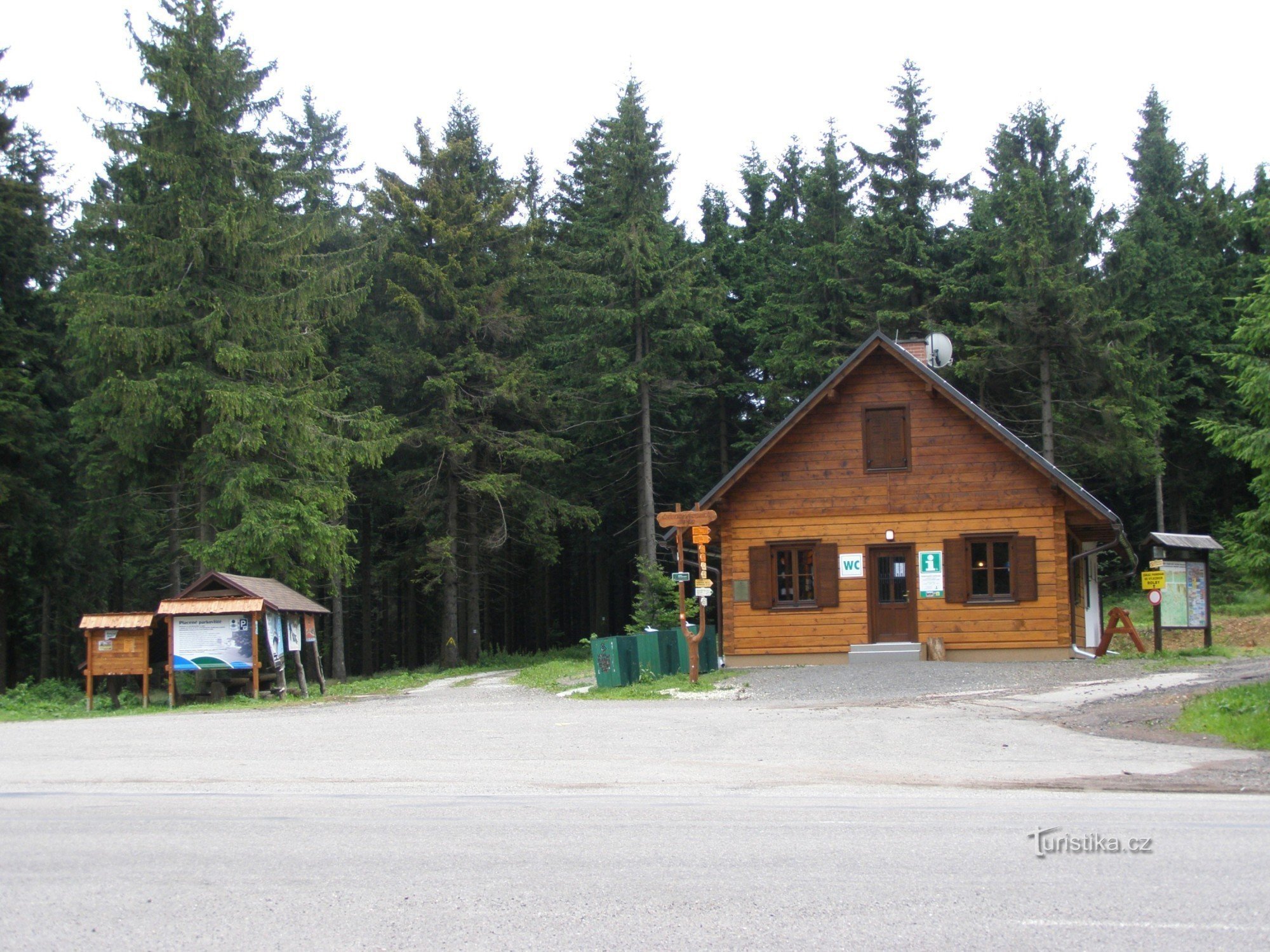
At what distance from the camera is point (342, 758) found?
1349 cm

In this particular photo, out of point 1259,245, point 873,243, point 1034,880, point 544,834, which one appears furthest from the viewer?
point 1259,245

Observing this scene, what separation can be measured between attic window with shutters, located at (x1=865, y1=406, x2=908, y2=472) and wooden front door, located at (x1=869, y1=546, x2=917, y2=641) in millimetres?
1926

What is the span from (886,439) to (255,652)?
14.7 meters

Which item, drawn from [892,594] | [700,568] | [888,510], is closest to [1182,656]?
[892,594]

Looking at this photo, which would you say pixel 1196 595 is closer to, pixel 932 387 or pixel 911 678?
pixel 932 387

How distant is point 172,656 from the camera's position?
77.7 feet

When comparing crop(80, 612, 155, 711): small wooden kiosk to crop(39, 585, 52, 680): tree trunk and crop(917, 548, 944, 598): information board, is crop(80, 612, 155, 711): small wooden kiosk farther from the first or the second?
crop(39, 585, 52, 680): tree trunk

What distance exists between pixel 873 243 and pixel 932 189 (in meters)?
3.24

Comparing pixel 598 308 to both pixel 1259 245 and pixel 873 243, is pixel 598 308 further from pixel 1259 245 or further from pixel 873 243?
pixel 1259 245

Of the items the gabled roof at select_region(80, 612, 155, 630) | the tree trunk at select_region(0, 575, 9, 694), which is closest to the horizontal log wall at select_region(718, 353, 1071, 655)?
the gabled roof at select_region(80, 612, 155, 630)

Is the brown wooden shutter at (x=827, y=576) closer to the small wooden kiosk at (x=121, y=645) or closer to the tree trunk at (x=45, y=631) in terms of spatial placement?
the small wooden kiosk at (x=121, y=645)

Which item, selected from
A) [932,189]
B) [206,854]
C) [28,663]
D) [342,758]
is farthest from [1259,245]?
[28,663]

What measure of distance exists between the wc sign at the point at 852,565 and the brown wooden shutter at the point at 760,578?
164 cm

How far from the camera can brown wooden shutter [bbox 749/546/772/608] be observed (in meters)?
28.6
